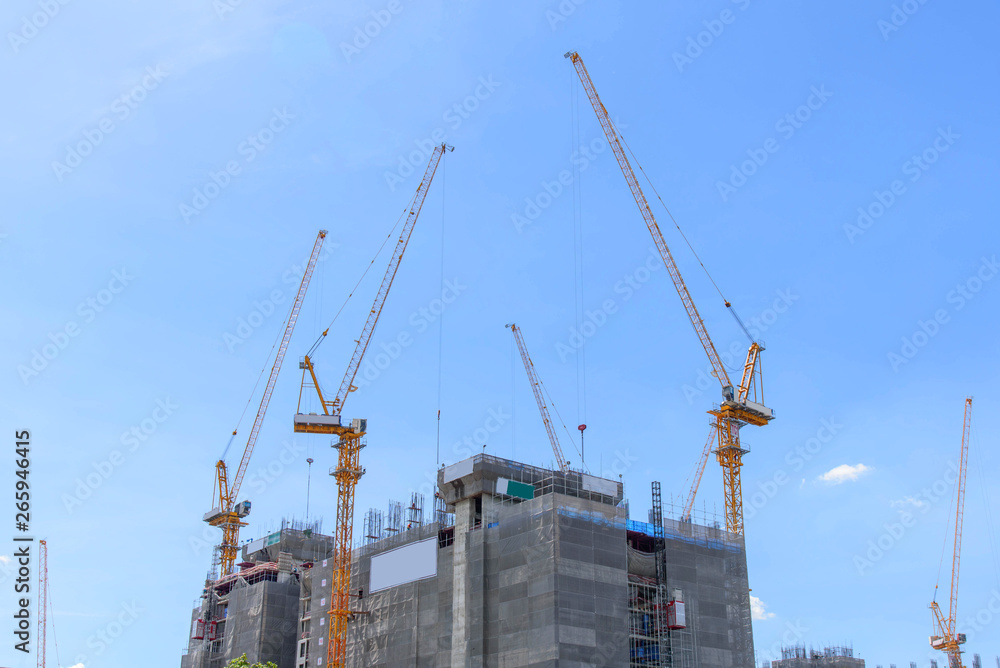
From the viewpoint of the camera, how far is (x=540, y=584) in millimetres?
97500

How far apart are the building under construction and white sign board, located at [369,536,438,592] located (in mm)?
185

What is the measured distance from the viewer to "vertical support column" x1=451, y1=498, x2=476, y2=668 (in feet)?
336

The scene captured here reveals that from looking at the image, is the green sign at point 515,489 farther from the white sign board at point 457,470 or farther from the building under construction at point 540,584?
the white sign board at point 457,470

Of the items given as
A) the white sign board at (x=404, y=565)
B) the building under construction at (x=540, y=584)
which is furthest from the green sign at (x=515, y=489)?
the white sign board at (x=404, y=565)

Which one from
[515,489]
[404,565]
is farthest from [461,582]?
[404,565]

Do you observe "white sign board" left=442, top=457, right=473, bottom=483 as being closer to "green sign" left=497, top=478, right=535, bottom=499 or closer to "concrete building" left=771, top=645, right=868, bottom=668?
"green sign" left=497, top=478, right=535, bottom=499

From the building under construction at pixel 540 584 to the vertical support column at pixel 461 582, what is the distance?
0.42 ft

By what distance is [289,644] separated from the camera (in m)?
142

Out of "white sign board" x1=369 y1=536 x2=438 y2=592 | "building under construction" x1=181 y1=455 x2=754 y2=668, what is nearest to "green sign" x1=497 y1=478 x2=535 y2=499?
"building under construction" x1=181 y1=455 x2=754 y2=668

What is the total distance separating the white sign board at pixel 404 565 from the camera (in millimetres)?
112375

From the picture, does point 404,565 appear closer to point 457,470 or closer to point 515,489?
point 457,470

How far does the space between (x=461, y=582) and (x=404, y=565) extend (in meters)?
12.9

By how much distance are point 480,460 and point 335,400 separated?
4164 cm

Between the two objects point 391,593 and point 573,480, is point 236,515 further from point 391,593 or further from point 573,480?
point 573,480
